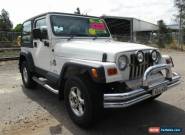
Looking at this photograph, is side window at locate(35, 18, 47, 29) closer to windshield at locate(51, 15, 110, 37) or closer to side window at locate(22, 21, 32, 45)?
windshield at locate(51, 15, 110, 37)

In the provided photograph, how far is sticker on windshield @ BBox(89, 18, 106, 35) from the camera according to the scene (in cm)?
620

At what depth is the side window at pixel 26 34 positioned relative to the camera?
23.2 ft

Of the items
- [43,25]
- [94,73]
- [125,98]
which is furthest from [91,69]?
[43,25]

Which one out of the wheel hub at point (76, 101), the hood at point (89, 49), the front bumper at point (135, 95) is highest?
the hood at point (89, 49)

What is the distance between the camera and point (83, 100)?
4195mm

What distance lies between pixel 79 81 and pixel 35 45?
280 centimetres

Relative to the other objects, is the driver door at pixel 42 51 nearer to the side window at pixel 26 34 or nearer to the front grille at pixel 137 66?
the side window at pixel 26 34

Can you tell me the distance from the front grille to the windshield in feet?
6.13

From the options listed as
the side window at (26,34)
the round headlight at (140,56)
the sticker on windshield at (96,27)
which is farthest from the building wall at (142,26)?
the round headlight at (140,56)

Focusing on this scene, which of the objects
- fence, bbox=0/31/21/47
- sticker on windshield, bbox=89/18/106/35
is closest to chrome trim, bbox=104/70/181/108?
sticker on windshield, bbox=89/18/106/35

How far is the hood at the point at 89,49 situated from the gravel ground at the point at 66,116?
1.24m

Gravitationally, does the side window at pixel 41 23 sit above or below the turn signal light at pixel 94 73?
above

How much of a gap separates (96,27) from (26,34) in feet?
7.56

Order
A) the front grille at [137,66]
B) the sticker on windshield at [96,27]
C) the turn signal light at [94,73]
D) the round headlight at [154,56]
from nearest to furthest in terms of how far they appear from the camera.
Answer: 1. the turn signal light at [94,73]
2. the front grille at [137,66]
3. the round headlight at [154,56]
4. the sticker on windshield at [96,27]
